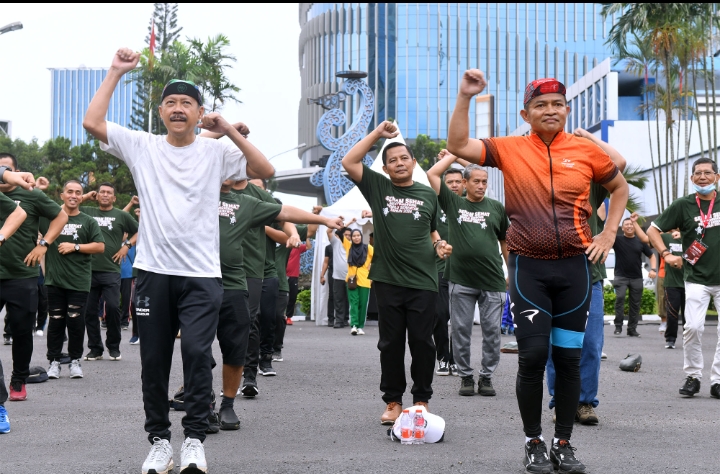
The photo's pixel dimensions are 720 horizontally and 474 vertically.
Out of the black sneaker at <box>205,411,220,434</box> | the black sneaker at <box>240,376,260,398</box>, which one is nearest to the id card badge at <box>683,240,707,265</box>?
the black sneaker at <box>240,376,260,398</box>

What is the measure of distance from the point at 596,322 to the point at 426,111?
101826mm

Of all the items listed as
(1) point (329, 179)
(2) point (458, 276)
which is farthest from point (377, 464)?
(1) point (329, 179)

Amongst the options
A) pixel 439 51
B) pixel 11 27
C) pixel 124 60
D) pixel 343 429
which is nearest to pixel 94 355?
pixel 343 429

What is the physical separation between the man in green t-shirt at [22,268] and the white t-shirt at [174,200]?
2699 mm

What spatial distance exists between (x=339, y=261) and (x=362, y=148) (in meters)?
15.2

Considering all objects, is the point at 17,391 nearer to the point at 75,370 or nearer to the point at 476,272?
the point at 75,370

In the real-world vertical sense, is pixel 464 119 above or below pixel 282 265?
above

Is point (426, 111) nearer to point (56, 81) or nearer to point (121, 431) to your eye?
point (56, 81)

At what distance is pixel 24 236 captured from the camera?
27.0ft

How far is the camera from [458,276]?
362 inches

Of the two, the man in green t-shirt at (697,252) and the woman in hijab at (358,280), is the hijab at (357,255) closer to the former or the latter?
the woman in hijab at (358,280)

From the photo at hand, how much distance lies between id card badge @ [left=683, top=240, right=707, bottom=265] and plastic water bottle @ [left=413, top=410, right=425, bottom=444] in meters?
3.90

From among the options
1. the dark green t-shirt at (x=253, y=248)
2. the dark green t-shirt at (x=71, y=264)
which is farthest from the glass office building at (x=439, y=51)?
the dark green t-shirt at (x=253, y=248)

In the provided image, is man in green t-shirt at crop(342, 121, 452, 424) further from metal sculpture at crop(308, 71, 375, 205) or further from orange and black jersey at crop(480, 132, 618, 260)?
metal sculpture at crop(308, 71, 375, 205)
